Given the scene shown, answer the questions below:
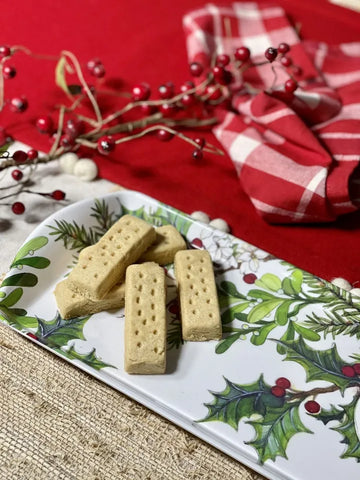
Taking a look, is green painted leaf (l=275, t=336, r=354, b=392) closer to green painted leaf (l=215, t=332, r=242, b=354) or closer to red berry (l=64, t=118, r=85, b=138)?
green painted leaf (l=215, t=332, r=242, b=354)

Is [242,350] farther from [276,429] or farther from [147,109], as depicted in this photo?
[147,109]

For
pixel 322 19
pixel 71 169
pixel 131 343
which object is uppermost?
pixel 322 19

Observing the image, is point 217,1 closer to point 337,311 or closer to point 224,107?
point 224,107

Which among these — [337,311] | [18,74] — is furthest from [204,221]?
[18,74]

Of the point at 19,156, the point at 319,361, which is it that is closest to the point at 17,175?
the point at 19,156

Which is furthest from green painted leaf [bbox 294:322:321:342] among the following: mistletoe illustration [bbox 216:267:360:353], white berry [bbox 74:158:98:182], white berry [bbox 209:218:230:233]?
white berry [bbox 74:158:98:182]

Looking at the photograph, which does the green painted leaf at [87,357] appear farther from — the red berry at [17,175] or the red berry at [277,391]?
the red berry at [17,175]
